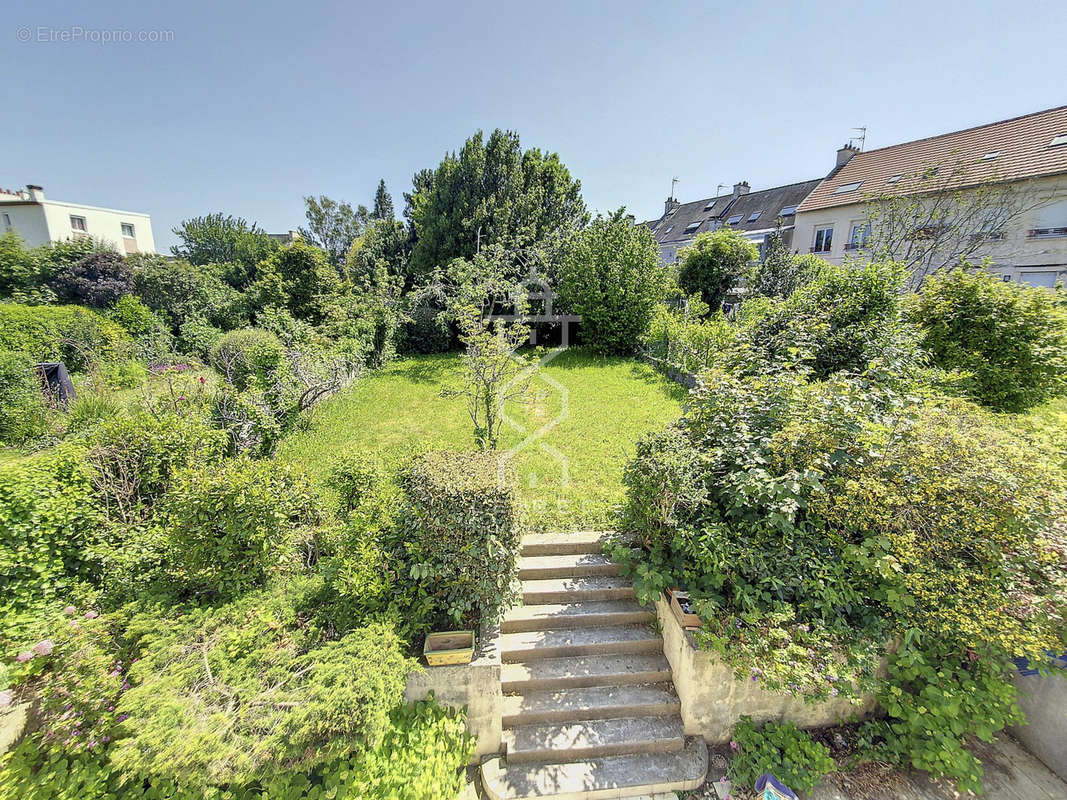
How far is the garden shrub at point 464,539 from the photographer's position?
3.98 m

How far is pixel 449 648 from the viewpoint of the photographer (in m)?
3.79

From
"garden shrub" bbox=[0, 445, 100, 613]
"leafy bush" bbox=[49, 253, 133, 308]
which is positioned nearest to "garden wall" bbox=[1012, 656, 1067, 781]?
"garden shrub" bbox=[0, 445, 100, 613]

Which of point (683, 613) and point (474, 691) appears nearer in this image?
point (474, 691)

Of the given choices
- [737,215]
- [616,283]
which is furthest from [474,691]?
[737,215]

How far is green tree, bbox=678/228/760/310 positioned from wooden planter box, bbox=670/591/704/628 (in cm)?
1748

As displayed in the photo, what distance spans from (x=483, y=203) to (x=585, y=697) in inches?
690

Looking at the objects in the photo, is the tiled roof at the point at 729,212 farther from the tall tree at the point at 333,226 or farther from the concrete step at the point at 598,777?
the concrete step at the point at 598,777

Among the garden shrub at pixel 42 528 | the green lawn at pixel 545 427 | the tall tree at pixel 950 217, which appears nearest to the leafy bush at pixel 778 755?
the green lawn at pixel 545 427

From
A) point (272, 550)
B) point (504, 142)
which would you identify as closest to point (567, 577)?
point (272, 550)

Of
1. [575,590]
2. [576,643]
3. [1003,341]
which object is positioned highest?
[1003,341]

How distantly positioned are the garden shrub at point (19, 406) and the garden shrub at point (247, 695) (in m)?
8.96

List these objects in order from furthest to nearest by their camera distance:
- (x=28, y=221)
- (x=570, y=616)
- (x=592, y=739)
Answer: (x=28, y=221) → (x=570, y=616) → (x=592, y=739)

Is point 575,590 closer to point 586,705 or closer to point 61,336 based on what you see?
point 586,705

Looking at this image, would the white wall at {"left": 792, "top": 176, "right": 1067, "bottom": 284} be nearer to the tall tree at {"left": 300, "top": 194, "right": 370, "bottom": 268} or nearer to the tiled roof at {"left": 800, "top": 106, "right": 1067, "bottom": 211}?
the tiled roof at {"left": 800, "top": 106, "right": 1067, "bottom": 211}
